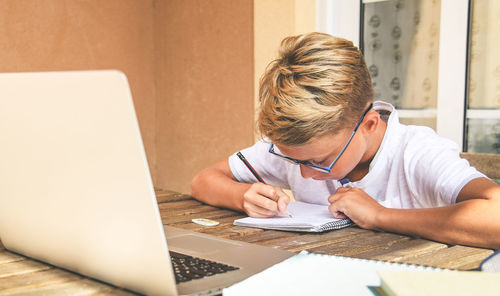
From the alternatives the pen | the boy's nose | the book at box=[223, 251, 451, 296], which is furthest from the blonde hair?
the book at box=[223, 251, 451, 296]

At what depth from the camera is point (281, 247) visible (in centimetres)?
106

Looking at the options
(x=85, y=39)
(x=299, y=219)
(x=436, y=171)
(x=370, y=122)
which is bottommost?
(x=299, y=219)

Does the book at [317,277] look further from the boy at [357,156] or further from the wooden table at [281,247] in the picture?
the boy at [357,156]

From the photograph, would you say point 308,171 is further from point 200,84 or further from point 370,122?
point 200,84

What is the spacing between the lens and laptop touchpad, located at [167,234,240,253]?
1011 millimetres

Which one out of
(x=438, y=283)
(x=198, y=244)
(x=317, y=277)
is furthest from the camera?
(x=198, y=244)

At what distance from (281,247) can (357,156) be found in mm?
468

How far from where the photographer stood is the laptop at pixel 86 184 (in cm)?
62

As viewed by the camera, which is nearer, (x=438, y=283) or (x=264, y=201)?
(x=438, y=283)

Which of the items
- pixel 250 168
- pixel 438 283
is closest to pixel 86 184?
pixel 438 283

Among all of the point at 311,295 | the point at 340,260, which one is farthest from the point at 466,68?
the point at 311,295

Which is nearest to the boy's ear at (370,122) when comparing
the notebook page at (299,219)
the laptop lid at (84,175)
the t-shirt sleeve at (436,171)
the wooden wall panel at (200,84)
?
the t-shirt sleeve at (436,171)

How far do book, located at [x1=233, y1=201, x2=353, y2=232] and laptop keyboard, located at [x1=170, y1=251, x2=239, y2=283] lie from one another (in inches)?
13.7

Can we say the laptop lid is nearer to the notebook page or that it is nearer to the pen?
the notebook page
